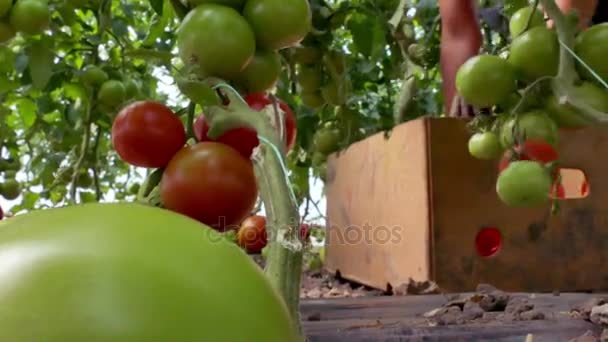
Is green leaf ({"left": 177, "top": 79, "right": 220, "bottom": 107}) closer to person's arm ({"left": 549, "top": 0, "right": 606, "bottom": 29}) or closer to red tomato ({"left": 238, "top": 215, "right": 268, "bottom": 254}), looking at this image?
red tomato ({"left": 238, "top": 215, "right": 268, "bottom": 254})

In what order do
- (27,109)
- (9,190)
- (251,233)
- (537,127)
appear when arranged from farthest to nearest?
(27,109), (9,190), (251,233), (537,127)

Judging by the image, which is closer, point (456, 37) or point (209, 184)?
point (209, 184)

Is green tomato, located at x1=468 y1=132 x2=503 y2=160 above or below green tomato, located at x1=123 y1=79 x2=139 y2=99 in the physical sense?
below

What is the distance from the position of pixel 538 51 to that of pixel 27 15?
1.64 feet

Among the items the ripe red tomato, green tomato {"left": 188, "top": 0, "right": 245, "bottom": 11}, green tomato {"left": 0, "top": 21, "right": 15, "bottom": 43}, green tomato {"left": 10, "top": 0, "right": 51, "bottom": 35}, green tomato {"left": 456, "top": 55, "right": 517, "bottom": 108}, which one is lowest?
the ripe red tomato

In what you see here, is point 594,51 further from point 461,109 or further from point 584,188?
point 584,188

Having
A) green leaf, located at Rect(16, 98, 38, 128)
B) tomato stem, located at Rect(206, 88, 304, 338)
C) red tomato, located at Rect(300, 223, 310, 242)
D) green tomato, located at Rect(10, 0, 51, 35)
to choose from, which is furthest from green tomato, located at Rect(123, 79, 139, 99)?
tomato stem, located at Rect(206, 88, 304, 338)

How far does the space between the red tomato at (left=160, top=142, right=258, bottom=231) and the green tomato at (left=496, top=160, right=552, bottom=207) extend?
30 cm

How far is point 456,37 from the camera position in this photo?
3.42ft

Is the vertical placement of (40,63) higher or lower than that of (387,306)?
higher

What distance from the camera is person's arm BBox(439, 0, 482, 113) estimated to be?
1034 millimetres

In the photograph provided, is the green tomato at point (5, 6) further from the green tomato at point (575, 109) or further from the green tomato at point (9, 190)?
the green tomato at point (9, 190)

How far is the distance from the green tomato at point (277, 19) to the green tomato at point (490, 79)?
0.18m

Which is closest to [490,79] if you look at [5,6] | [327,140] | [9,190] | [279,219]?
[279,219]
